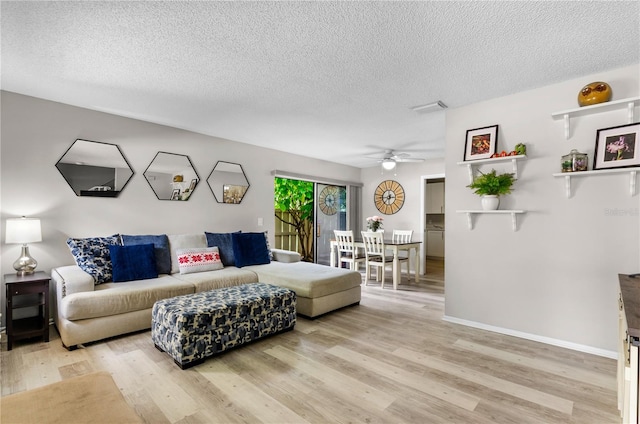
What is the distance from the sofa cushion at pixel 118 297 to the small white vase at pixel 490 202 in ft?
10.3

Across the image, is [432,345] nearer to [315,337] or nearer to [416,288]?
[315,337]

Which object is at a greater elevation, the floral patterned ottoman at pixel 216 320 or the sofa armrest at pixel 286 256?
the sofa armrest at pixel 286 256

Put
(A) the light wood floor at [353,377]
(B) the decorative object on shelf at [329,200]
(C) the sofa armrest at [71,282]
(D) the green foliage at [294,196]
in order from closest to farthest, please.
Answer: (A) the light wood floor at [353,377] < (C) the sofa armrest at [71,282] < (D) the green foliage at [294,196] < (B) the decorative object on shelf at [329,200]

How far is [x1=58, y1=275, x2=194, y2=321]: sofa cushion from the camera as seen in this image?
2.62 meters

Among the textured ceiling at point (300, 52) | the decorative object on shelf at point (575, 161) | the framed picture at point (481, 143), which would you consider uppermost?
the textured ceiling at point (300, 52)

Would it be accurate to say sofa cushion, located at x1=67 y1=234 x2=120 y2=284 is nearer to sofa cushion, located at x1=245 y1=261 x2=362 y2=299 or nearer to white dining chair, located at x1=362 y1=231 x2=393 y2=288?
sofa cushion, located at x1=245 y1=261 x2=362 y2=299

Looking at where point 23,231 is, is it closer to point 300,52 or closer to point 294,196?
point 300,52

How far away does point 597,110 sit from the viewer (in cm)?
260

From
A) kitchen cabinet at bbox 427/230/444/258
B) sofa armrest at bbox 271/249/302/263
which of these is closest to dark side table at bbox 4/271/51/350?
sofa armrest at bbox 271/249/302/263

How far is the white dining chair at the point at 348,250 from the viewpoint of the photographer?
551 cm

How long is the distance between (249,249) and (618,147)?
399 centimetres

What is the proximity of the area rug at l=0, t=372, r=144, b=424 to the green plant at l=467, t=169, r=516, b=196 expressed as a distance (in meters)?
3.10

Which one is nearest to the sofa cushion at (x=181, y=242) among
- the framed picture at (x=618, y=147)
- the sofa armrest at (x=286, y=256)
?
the sofa armrest at (x=286, y=256)

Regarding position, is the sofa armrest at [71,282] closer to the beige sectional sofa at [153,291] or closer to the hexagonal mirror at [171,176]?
the beige sectional sofa at [153,291]
